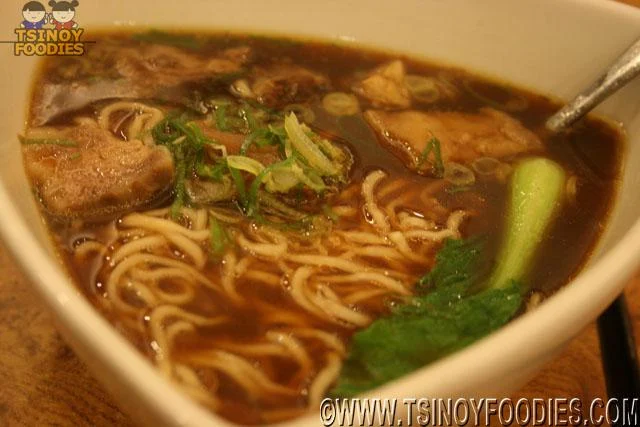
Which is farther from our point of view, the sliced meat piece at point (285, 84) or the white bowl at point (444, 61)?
the sliced meat piece at point (285, 84)

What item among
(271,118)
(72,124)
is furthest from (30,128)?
(271,118)

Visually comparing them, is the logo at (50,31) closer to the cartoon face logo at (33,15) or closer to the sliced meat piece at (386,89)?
the cartoon face logo at (33,15)

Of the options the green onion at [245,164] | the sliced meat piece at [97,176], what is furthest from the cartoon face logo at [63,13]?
the green onion at [245,164]

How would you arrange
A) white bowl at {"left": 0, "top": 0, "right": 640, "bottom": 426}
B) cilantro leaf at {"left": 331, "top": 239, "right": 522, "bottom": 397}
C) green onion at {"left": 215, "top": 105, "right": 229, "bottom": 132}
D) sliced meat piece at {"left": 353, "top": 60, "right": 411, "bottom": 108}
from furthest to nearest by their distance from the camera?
sliced meat piece at {"left": 353, "top": 60, "right": 411, "bottom": 108}
green onion at {"left": 215, "top": 105, "right": 229, "bottom": 132}
cilantro leaf at {"left": 331, "top": 239, "right": 522, "bottom": 397}
white bowl at {"left": 0, "top": 0, "right": 640, "bottom": 426}

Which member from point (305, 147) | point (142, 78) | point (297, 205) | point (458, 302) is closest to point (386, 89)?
point (305, 147)

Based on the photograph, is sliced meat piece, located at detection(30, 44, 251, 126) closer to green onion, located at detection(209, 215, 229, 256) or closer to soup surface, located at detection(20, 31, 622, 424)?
soup surface, located at detection(20, 31, 622, 424)

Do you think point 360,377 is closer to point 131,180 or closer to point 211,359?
point 211,359

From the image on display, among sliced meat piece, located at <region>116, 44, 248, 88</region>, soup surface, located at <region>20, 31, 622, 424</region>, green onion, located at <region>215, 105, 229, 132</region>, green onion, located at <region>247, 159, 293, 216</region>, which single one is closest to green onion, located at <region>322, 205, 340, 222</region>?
soup surface, located at <region>20, 31, 622, 424</region>
